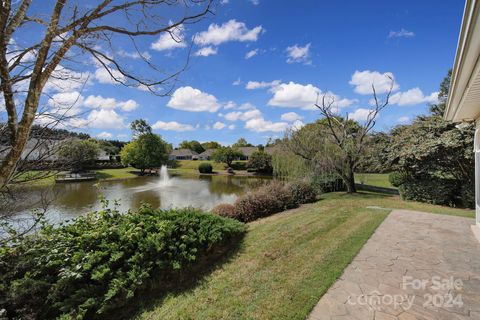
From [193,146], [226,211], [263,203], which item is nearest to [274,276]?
[226,211]

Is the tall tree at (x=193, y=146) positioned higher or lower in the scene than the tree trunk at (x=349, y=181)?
higher

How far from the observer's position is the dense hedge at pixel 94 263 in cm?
285

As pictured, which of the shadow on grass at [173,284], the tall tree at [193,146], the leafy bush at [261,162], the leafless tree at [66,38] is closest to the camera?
the leafless tree at [66,38]

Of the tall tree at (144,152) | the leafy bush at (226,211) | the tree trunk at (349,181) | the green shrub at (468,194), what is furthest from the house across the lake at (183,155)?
the green shrub at (468,194)

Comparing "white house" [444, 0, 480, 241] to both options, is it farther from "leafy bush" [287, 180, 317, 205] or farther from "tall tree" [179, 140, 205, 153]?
"tall tree" [179, 140, 205, 153]

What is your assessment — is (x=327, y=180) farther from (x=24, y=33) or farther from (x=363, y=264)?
(x=24, y=33)

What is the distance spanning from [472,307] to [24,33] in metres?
5.48

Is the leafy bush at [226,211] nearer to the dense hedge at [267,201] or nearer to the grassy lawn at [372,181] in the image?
the dense hedge at [267,201]

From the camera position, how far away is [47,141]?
295cm

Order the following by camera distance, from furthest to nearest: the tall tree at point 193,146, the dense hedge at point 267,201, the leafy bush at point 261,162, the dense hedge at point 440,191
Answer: the tall tree at point 193,146 < the leafy bush at point 261,162 < the dense hedge at point 440,191 < the dense hedge at point 267,201

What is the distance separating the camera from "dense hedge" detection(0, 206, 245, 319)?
2850 mm

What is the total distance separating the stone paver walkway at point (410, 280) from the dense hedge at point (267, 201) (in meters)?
4.16

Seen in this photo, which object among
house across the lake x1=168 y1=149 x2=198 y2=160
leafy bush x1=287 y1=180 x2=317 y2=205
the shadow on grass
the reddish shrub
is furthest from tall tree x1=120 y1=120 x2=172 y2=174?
the shadow on grass

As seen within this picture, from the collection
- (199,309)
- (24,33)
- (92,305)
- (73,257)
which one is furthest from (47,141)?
(199,309)
